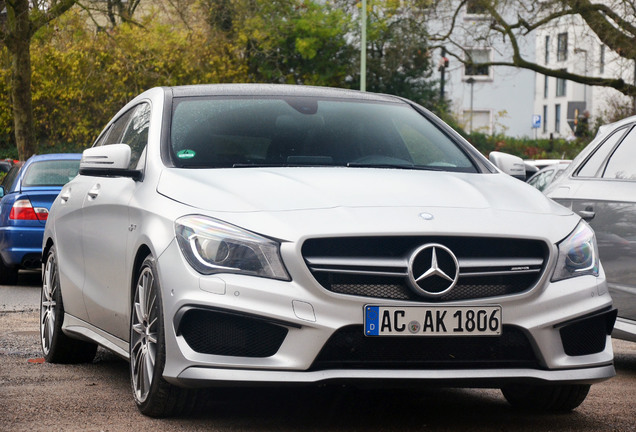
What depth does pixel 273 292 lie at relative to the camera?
5.03m

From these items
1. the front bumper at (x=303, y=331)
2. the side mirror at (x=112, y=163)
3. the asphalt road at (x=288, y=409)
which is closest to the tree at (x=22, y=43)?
the asphalt road at (x=288, y=409)

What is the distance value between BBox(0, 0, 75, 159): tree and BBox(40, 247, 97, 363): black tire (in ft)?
69.4

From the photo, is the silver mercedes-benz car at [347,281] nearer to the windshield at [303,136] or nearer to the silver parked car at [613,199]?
the windshield at [303,136]

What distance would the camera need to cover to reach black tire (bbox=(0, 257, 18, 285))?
15148 millimetres

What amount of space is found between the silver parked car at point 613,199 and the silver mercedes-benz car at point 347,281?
1.74 metres

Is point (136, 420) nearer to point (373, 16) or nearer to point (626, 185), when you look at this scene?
point (626, 185)

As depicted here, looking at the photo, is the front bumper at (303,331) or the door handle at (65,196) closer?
the front bumper at (303,331)

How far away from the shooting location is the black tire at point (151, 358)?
17.7 feet

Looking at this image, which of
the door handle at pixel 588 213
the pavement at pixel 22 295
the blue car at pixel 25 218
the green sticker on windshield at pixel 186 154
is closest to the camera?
the green sticker on windshield at pixel 186 154

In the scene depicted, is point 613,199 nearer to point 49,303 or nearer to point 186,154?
point 186,154

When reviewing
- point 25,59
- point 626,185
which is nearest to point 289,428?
point 626,185

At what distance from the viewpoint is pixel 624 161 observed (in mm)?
8102

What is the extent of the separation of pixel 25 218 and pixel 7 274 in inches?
32.7

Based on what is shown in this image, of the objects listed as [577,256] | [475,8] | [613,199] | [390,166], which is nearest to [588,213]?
[613,199]
